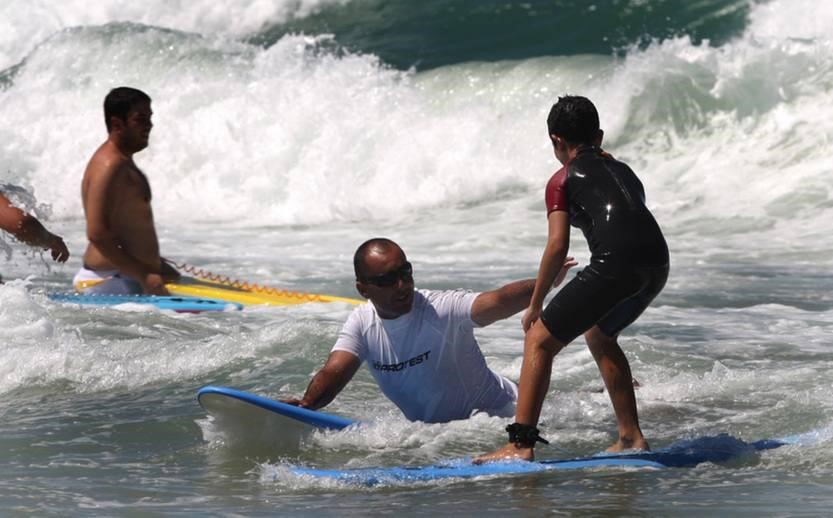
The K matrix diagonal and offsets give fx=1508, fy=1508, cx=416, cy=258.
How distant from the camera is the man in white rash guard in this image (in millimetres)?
5688

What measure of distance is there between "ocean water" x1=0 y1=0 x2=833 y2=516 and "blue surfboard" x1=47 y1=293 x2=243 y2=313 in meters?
0.09

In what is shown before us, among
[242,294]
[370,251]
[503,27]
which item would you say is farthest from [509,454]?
[503,27]

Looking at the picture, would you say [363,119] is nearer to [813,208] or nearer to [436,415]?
[813,208]

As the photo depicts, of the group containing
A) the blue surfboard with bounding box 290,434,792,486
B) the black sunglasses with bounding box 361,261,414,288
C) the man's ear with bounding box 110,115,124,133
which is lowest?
the blue surfboard with bounding box 290,434,792,486

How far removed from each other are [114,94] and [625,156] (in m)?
8.78

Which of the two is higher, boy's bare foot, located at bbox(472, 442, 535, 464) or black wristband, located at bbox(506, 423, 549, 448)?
black wristband, located at bbox(506, 423, 549, 448)

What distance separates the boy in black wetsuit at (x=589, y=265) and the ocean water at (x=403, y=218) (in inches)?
13.3

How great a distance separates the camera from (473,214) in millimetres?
15359

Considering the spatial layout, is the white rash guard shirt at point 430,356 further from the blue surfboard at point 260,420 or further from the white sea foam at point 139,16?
the white sea foam at point 139,16

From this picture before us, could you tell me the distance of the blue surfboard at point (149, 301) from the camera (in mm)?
9047

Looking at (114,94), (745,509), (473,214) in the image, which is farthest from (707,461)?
(473,214)

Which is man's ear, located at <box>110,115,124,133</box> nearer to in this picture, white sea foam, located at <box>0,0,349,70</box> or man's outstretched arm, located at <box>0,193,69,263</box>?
man's outstretched arm, located at <box>0,193,69,263</box>

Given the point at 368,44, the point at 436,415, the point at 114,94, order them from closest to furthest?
the point at 436,415 → the point at 114,94 → the point at 368,44

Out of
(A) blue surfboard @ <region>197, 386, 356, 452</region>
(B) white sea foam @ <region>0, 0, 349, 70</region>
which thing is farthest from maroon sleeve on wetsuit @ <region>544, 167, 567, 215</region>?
(B) white sea foam @ <region>0, 0, 349, 70</region>
